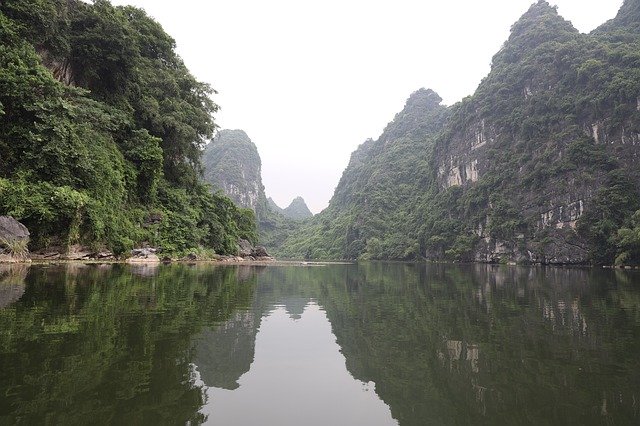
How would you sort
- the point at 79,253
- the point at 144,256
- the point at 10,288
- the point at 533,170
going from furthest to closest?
the point at 533,170 < the point at 144,256 < the point at 79,253 < the point at 10,288

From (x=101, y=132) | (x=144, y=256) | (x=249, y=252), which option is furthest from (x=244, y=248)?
(x=101, y=132)

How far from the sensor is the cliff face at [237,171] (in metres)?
136

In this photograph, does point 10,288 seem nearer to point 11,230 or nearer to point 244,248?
point 11,230

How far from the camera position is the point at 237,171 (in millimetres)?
140625

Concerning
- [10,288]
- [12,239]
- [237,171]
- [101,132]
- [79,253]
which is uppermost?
[237,171]

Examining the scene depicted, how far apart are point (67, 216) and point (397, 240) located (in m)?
77.6

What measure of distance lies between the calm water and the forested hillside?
10232 millimetres

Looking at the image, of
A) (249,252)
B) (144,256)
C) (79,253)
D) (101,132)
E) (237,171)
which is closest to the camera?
(79,253)

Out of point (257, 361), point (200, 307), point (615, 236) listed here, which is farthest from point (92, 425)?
point (615, 236)

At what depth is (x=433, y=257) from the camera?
78.6 m

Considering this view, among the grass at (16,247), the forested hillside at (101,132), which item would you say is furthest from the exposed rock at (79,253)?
the grass at (16,247)

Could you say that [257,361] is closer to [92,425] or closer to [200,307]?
[92,425]

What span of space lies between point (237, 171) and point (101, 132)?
396ft

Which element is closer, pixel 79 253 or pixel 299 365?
pixel 299 365
